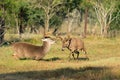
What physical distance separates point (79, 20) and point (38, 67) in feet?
242

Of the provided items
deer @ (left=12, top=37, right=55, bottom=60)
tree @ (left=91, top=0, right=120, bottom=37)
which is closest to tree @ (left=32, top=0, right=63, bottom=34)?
tree @ (left=91, top=0, right=120, bottom=37)

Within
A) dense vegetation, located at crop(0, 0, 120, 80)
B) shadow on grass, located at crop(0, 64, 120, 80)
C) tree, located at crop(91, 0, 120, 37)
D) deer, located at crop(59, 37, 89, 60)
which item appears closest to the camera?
shadow on grass, located at crop(0, 64, 120, 80)

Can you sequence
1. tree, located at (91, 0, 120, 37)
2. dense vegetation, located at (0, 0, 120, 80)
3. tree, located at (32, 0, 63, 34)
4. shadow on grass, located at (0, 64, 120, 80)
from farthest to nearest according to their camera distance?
1. tree, located at (32, 0, 63, 34)
2. tree, located at (91, 0, 120, 37)
3. dense vegetation, located at (0, 0, 120, 80)
4. shadow on grass, located at (0, 64, 120, 80)

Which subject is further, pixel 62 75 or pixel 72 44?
pixel 72 44

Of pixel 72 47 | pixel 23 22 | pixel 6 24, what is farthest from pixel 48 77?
pixel 23 22

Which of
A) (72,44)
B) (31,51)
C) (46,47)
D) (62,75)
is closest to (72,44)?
(72,44)

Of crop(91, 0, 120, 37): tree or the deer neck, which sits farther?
crop(91, 0, 120, 37): tree

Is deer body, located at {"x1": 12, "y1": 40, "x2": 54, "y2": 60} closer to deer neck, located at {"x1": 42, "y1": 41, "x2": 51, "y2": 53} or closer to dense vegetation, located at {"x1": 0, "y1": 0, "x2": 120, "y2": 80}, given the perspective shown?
deer neck, located at {"x1": 42, "y1": 41, "x2": 51, "y2": 53}

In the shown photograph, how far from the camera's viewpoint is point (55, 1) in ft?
170

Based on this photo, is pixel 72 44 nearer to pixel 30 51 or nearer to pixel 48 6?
pixel 30 51

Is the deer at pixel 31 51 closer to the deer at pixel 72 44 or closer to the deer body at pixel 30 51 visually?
the deer body at pixel 30 51

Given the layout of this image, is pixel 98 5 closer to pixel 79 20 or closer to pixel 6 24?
pixel 6 24

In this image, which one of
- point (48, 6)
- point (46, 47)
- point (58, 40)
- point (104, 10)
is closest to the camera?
point (46, 47)

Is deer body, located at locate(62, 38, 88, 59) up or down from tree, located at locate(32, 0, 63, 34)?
down
